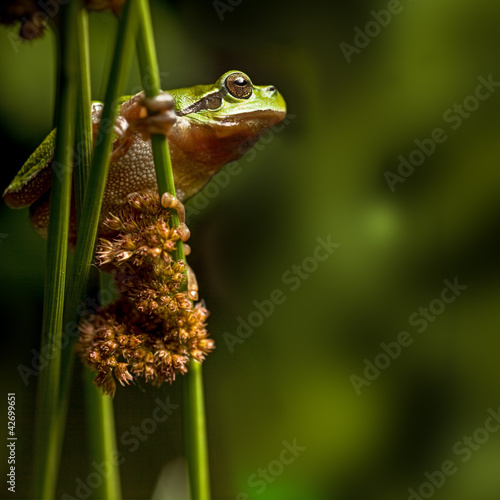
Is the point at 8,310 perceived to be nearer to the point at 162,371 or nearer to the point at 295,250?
the point at 162,371

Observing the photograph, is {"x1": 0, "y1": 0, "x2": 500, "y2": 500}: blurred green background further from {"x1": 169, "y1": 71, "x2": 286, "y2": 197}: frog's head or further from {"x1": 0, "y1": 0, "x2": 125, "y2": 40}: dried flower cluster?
{"x1": 0, "y1": 0, "x2": 125, "y2": 40}: dried flower cluster

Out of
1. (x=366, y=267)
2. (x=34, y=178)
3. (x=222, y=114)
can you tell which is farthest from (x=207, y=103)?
(x=366, y=267)

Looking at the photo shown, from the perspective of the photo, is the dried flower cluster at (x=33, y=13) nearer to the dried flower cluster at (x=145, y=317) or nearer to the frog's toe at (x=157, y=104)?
the frog's toe at (x=157, y=104)

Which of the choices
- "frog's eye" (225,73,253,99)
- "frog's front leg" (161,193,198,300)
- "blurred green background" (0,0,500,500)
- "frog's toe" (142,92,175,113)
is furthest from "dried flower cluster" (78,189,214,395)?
"blurred green background" (0,0,500,500)

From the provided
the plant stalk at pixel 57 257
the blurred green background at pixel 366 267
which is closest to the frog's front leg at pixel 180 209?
the plant stalk at pixel 57 257

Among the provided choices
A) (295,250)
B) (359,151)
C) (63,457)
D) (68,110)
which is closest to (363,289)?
(295,250)

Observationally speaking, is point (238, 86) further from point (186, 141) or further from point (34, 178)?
point (34, 178)
